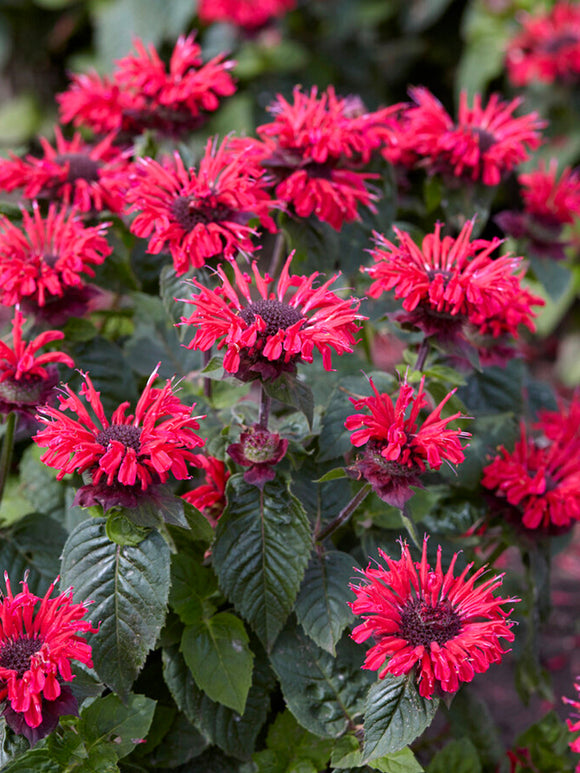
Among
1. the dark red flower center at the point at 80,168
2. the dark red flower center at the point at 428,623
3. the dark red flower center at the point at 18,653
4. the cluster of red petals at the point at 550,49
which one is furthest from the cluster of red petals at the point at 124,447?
the cluster of red petals at the point at 550,49

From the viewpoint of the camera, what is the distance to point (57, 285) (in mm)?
1276

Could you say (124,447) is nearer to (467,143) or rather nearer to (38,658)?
(38,658)

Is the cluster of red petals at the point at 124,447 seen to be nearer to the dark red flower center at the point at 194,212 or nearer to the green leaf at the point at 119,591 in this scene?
the green leaf at the point at 119,591

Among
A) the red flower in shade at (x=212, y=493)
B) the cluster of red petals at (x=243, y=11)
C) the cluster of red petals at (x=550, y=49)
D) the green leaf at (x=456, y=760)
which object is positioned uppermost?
the cluster of red petals at (x=550, y=49)

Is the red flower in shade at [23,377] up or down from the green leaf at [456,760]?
up

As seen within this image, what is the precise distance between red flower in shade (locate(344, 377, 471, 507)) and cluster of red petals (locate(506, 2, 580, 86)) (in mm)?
2253

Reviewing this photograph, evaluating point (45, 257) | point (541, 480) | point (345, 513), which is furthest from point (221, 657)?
point (45, 257)

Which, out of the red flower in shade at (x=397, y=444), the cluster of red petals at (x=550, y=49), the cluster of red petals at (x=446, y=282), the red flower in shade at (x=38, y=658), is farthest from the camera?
the cluster of red petals at (x=550, y=49)

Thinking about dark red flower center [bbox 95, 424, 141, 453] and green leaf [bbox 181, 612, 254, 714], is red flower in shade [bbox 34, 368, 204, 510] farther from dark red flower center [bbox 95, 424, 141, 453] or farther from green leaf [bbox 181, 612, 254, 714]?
green leaf [bbox 181, 612, 254, 714]

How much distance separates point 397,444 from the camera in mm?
1067

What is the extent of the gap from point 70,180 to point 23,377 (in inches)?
17.6

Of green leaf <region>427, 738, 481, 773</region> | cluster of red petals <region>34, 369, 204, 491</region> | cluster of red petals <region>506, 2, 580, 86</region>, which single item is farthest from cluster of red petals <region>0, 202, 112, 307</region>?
cluster of red petals <region>506, 2, 580, 86</region>

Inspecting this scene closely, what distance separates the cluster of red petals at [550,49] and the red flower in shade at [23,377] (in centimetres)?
234

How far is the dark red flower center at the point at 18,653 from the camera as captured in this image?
99cm
